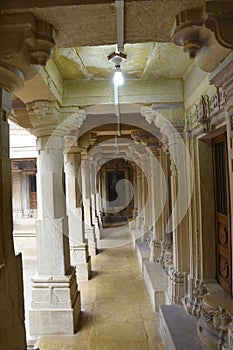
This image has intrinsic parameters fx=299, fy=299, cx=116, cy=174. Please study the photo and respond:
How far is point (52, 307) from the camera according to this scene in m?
4.20

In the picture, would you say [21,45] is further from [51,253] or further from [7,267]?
[51,253]

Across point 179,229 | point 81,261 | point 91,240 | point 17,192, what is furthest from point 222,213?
point 17,192

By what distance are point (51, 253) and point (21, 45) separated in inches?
124

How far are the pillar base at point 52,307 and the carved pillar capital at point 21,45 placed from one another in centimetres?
307

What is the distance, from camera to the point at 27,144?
8992 millimetres

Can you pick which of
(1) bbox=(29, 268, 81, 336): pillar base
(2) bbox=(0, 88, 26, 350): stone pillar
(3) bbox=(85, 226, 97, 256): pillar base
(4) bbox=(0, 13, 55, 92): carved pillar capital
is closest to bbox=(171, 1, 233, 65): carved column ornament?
(4) bbox=(0, 13, 55, 92): carved pillar capital

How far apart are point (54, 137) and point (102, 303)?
3021 mm

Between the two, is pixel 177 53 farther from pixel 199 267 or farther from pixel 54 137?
pixel 199 267

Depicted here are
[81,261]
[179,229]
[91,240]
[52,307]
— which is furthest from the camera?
[91,240]

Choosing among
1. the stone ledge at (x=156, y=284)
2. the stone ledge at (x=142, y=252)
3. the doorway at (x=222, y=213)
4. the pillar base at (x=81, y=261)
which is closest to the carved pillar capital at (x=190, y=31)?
the doorway at (x=222, y=213)

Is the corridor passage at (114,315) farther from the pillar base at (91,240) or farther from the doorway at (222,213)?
the doorway at (222,213)

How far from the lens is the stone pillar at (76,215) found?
6371 mm

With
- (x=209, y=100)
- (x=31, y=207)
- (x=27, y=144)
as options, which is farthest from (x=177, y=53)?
(x=31, y=207)

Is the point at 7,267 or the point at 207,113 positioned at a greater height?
the point at 207,113
